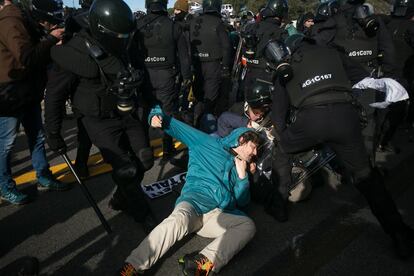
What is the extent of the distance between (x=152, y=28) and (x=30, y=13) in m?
1.75

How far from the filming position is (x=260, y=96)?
12.2 feet


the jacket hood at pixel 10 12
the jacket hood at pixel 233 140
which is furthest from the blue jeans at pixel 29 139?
the jacket hood at pixel 233 140

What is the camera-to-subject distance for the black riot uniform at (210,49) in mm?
5680

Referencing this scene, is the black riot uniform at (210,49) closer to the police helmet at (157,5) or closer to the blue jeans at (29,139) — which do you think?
the police helmet at (157,5)

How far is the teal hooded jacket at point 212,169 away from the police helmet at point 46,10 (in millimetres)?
1260

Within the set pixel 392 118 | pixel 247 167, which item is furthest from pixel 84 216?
pixel 392 118

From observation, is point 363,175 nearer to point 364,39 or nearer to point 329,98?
point 329,98

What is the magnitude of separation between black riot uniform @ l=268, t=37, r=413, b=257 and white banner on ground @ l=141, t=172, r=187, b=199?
1603mm

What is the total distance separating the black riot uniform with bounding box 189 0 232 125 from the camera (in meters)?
5.68

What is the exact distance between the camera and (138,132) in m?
2.96

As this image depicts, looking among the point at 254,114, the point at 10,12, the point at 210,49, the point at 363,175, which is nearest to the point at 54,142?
the point at 10,12

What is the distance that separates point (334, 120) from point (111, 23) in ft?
5.49

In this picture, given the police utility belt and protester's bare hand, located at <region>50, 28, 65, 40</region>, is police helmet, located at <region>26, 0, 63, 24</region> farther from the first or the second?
the police utility belt

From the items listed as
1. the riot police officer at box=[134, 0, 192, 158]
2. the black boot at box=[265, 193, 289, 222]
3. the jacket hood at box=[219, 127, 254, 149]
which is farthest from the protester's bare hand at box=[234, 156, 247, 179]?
the riot police officer at box=[134, 0, 192, 158]
